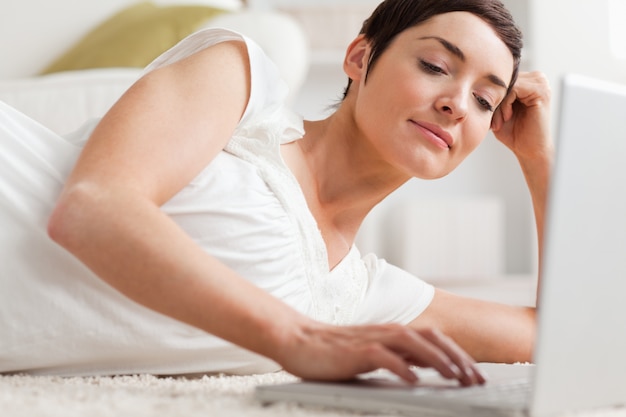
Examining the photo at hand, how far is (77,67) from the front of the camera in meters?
2.66

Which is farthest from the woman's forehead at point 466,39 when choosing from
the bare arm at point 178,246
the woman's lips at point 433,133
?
the bare arm at point 178,246

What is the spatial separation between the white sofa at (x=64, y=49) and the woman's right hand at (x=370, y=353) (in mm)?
1469

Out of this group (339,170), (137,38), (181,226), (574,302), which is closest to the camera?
(574,302)

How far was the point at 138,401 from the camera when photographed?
32.5 inches

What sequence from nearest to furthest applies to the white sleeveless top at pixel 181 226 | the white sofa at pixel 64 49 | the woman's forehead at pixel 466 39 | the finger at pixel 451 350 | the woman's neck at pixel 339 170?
the finger at pixel 451 350 < the white sleeveless top at pixel 181 226 < the woman's forehead at pixel 466 39 < the woman's neck at pixel 339 170 < the white sofa at pixel 64 49

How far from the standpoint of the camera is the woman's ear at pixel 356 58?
56.7 inches

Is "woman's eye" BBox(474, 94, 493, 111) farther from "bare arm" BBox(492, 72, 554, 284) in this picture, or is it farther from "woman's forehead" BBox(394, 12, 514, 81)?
"bare arm" BBox(492, 72, 554, 284)

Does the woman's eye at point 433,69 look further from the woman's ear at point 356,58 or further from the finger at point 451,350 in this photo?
the finger at point 451,350

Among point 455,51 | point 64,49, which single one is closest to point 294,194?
point 455,51

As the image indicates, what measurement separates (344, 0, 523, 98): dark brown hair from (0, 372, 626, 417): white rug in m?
0.60

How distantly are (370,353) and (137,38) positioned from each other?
6.54 ft

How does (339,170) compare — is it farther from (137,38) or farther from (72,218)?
(137,38)

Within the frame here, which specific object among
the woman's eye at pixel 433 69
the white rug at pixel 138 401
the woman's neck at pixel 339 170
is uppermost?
the woman's eye at pixel 433 69

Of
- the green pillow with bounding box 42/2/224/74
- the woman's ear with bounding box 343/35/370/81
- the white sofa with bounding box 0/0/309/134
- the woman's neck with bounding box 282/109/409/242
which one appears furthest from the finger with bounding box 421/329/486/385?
the green pillow with bounding box 42/2/224/74
